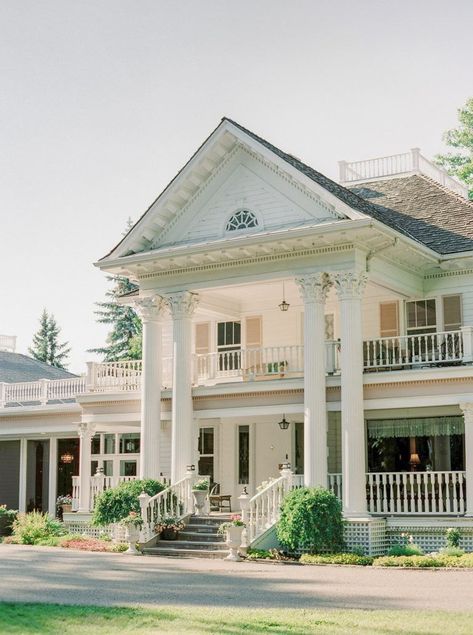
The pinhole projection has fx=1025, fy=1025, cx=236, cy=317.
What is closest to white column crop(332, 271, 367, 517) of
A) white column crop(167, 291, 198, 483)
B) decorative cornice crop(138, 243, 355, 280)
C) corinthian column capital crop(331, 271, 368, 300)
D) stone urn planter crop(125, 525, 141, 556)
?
corinthian column capital crop(331, 271, 368, 300)

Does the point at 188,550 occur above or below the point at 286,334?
below

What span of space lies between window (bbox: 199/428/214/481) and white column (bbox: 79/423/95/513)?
3.48m

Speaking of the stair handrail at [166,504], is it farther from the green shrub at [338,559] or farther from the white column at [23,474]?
the white column at [23,474]

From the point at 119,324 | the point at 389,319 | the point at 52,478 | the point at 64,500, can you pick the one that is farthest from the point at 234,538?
the point at 119,324

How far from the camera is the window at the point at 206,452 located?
32.5 m

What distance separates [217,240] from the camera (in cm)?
2767

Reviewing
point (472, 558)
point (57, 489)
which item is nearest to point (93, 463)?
point (57, 489)

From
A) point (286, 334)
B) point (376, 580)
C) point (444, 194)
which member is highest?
point (444, 194)

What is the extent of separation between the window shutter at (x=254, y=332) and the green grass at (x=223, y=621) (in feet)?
58.2

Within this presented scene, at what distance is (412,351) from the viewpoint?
2869 cm

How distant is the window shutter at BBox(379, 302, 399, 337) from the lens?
2952 centimetres

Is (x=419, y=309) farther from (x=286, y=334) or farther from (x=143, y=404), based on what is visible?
(x=143, y=404)

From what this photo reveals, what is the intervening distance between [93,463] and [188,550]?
1377cm

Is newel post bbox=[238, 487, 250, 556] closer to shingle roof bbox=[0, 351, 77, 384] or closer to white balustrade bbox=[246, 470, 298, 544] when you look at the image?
white balustrade bbox=[246, 470, 298, 544]
